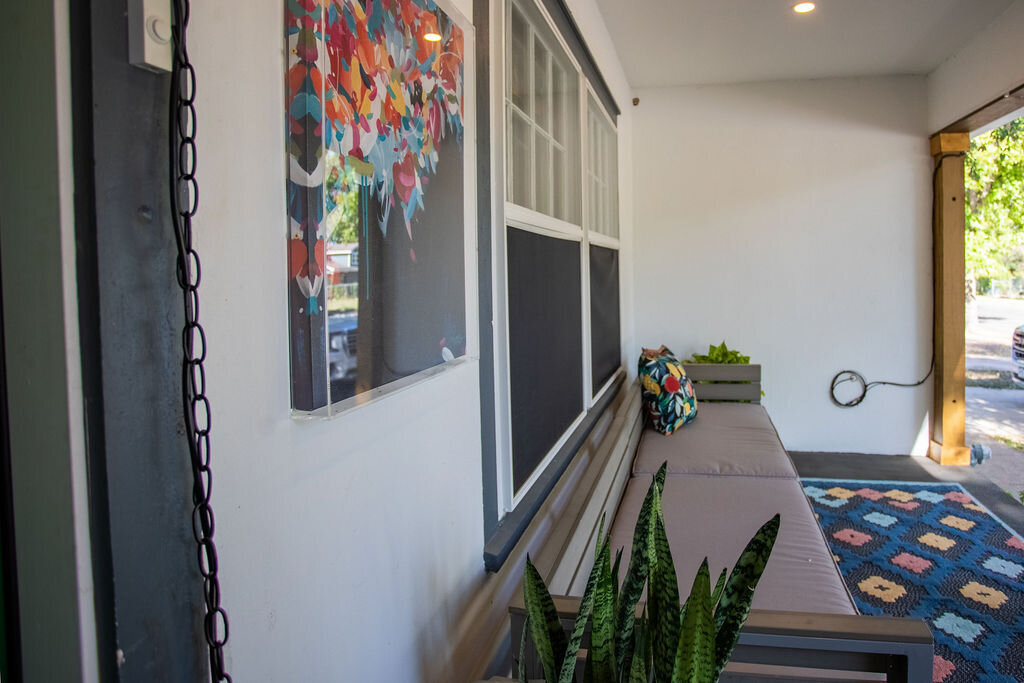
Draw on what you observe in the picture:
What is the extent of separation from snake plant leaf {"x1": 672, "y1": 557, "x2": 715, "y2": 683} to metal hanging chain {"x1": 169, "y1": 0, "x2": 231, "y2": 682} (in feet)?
1.66

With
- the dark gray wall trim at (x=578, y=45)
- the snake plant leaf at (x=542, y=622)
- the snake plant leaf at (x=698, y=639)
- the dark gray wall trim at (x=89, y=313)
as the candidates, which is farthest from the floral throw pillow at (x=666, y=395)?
the dark gray wall trim at (x=89, y=313)

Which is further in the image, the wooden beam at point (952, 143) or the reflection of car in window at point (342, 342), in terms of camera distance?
the wooden beam at point (952, 143)

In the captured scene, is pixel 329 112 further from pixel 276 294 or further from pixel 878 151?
pixel 878 151

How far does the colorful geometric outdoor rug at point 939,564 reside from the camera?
2.37 meters

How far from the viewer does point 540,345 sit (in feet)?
6.55

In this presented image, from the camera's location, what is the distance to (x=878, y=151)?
15.4 feet

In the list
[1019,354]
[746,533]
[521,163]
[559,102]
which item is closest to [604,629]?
[521,163]

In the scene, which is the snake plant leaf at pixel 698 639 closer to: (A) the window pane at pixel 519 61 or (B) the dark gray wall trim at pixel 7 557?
(B) the dark gray wall trim at pixel 7 557

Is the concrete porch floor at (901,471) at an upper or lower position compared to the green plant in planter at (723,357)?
lower

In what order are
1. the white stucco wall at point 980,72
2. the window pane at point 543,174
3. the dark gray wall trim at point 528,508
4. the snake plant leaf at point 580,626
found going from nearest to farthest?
1. the snake plant leaf at point 580,626
2. the dark gray wall trim at point 528,508
3. the window pane at point 543,174
4. the white stucco wall at point 980,72

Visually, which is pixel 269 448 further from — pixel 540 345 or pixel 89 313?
pixel 540 345

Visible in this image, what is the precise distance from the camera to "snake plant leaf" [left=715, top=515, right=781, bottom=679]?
90cm

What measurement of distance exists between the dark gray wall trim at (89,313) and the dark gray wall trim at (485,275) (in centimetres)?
95

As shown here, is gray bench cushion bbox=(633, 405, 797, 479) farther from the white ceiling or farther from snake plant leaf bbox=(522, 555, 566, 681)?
the white ceiling
